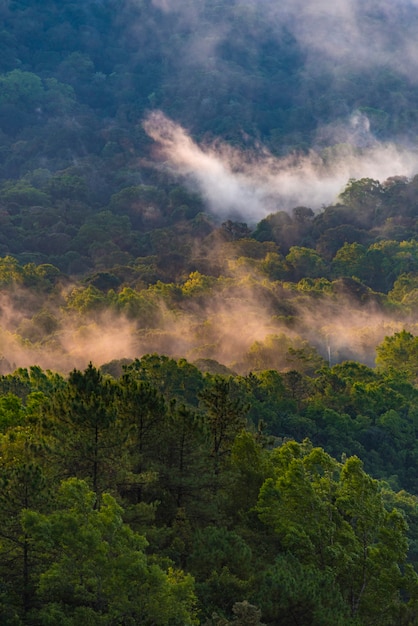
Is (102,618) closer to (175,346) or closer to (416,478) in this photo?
(416,478)

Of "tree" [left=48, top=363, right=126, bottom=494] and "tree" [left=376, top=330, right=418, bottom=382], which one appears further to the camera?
"tree" [left=376, top=330, right=418, bottom=382]

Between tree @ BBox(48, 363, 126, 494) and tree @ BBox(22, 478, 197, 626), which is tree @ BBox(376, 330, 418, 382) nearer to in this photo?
tree @ BBox(48, 363, 126, 494)

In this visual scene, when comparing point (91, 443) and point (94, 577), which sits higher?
point (91, 443)

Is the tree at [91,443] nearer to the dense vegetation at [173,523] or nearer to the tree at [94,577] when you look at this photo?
the dense vegetation at [173,523]

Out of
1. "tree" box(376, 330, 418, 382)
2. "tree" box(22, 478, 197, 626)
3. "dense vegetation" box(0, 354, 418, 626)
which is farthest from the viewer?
"tree" box(376, 330, 418, 382)

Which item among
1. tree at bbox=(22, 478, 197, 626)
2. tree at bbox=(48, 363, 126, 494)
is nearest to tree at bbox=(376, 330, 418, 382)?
tree at bbox=(48, 363, 126, 494)

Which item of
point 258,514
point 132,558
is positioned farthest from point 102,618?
point 258,514

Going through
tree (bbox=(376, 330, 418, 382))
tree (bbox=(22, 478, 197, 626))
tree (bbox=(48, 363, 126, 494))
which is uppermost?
tree (bbox=(376, 330, 418, 382))

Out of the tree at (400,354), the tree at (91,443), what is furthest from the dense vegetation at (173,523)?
the tree at (400,354)

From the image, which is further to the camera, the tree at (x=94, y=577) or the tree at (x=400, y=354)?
the tree at (x=400, y=354)

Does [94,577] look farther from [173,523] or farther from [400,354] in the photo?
[400,354]

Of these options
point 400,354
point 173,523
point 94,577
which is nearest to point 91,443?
point 173,523
